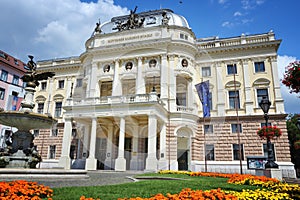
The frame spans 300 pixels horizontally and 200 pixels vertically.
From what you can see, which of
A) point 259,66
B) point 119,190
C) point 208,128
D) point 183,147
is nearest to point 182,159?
point 183,147

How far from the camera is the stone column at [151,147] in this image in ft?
69.6

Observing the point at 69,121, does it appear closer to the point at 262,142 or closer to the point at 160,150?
the point at 160,150

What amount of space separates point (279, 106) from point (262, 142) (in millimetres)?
4659

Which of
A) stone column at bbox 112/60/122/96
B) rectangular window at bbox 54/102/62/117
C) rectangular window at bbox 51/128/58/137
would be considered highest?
stone column at bbox 112/60/122/96

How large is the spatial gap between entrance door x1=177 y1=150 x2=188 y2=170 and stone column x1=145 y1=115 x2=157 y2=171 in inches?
243

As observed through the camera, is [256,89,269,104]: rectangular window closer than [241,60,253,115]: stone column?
No

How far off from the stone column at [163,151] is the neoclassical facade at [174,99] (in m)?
0.10

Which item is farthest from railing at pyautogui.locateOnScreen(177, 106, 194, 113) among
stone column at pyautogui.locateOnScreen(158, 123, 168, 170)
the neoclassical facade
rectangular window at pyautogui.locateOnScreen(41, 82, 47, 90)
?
rectangular window at pyautogui.locateOnScreen(41, 82, 47, 90)

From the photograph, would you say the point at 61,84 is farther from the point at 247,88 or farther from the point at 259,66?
the point at 259,66

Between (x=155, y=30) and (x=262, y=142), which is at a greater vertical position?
(x=155, y=30)

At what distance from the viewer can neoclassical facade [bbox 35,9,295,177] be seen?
991 inches

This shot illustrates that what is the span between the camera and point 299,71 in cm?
778

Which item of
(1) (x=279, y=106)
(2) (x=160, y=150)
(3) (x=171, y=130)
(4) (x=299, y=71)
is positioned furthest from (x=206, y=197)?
(1) (x=279, y=106)

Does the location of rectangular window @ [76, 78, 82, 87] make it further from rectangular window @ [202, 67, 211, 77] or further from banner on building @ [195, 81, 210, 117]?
banner on building @ [195, 81, 210, 117]
